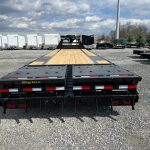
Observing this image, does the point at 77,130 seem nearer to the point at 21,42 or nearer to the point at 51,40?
the point at 51,40

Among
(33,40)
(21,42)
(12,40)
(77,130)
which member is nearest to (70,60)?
(77,130)

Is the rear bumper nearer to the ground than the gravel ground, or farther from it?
farther from it

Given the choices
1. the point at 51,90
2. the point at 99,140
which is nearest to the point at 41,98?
the point at 51,90

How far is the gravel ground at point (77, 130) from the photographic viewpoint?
4965 millimetres

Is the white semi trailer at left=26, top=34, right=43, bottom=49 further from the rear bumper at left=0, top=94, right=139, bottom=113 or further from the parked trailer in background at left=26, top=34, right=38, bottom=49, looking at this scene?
the rear bumper at left=0, top=94, right=139, bottom=113

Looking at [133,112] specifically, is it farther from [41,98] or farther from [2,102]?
[2,102]

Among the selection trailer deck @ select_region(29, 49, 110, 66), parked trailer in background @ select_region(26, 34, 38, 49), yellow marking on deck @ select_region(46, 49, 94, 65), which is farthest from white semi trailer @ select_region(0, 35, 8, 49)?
yellow marking on deck @ select_region(46, 49, 94, 65)

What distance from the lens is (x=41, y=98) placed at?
6.06 metres

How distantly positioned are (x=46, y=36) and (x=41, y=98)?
45646 mm

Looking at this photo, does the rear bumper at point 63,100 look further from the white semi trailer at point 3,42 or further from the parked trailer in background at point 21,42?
the white semi trailer at point 3,42

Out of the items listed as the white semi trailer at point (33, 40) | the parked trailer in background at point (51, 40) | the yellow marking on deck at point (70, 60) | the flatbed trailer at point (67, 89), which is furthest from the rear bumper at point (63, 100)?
the white semi trailer at point (33, 40)

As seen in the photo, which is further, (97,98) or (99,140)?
(97,98)

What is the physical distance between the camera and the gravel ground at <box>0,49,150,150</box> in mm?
4965

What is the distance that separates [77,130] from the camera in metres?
5.72
